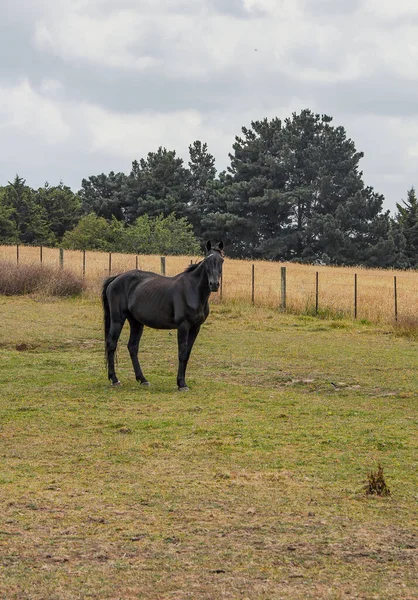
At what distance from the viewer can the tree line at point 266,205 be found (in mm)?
58938

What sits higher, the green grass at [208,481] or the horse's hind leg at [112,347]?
the horse's hind leg at [112,347]

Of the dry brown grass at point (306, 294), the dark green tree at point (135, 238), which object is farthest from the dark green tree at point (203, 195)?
the dry brown grass at point (306, 294)

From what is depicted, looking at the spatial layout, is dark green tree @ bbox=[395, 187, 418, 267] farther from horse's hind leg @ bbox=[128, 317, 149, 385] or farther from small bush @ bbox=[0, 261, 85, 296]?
horse's hind leg @ bbox=[128, 317, 149, 385]

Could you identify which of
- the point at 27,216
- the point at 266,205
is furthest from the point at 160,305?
the point at 27,216

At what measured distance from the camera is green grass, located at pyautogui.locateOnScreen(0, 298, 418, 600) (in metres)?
4.87

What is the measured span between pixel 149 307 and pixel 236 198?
51397mm

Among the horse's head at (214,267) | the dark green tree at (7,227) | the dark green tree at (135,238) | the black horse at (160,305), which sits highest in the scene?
the dark green tree at (7,227)

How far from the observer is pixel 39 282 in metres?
26.3

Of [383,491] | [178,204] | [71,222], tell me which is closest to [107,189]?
[71,222]

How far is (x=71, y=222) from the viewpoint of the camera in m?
69.0

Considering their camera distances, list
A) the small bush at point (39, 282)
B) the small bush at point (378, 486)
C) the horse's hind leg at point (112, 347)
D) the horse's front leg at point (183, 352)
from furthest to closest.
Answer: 1. the small bush at point (39, 282)
2. the horse's hind leg at point (112, 347)
3. the horse's front leg at point (183, 352)
4. the small bush at point (378, 486)

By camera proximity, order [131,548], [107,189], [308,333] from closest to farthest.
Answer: [131,548] → [308,333] → [107,189]

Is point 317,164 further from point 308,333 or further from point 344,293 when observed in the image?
point 308,333

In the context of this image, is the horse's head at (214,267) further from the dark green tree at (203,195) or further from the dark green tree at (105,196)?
the dark green tree at (105,196)
